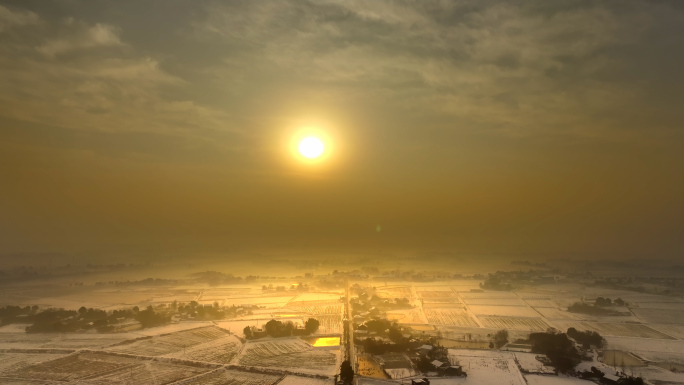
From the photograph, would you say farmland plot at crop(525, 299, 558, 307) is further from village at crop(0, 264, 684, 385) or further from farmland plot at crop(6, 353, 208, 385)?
farmland plot at crop(6, 353, 208, 385)

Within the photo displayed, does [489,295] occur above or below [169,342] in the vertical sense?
above

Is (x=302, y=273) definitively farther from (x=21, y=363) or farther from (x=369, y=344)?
(x=21, y=363)

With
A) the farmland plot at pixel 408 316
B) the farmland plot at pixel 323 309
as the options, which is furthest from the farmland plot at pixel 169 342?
the farmland plot at pixel 408 316

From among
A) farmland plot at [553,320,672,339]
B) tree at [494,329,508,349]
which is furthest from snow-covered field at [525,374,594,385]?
farmland plot at [553,320,672,339]

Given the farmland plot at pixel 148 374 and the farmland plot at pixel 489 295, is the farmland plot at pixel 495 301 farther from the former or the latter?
the farmland plot at pixel 148 374

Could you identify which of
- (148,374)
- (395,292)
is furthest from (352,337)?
(395,292)

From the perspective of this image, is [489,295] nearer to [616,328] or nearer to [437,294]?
[437,294]

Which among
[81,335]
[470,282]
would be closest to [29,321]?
[81,335]
